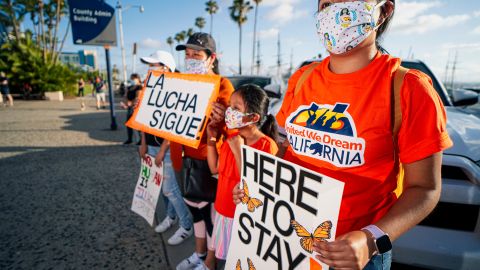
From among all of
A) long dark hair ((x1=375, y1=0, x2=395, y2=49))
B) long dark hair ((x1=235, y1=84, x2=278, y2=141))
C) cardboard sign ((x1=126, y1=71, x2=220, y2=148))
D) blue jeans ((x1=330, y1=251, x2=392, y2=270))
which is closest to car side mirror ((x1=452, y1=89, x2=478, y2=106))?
long dark hair ((x1=375, y1=0, x2=395, y2=49))

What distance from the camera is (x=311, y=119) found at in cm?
126

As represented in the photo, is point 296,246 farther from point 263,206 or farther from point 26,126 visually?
point 26,126

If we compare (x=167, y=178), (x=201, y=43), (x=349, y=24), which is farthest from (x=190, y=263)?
(x=349, y=24)

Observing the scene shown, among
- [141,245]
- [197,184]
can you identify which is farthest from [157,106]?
[141,245]

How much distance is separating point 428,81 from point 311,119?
48cm

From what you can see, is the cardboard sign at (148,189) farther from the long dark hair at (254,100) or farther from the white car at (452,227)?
the white car at (452,227)

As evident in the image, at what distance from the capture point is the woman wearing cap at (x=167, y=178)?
9.35ft

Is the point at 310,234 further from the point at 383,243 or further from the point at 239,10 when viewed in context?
the point at 239,10

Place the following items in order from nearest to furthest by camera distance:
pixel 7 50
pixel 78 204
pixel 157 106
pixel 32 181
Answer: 1. pixel 157 106
2. pixel 78 204
3. pixel 32 181
4. pixel 7 50

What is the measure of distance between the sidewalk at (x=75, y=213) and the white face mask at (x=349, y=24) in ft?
7.91

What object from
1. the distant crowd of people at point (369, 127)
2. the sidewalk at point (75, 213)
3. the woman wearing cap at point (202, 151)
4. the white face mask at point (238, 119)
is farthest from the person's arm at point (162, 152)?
the distant crowd of people at point (369, 127)

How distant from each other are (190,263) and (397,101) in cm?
221

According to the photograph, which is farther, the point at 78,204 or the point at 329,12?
the point at 78,204

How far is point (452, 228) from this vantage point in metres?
1.75
